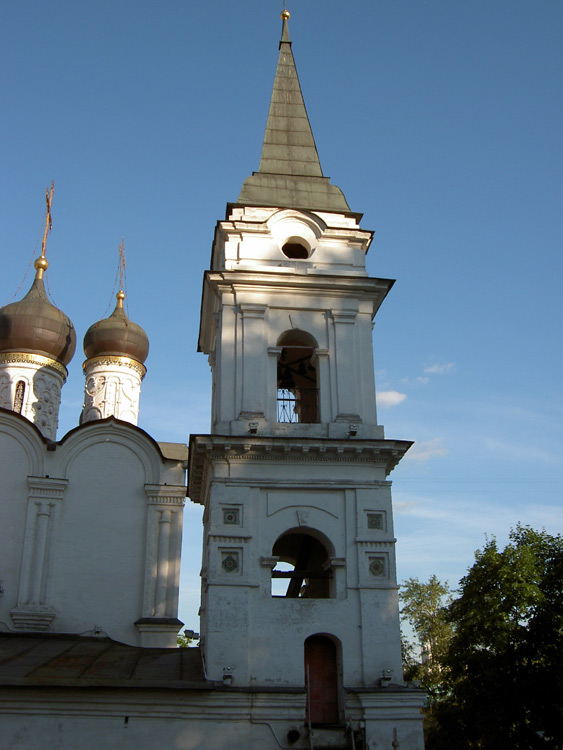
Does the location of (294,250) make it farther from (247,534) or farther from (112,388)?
(112,388)

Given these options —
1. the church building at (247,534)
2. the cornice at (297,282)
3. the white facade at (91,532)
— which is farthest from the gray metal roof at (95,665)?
the cornice at (297,282)

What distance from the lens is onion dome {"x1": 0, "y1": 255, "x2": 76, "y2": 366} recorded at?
2266cm

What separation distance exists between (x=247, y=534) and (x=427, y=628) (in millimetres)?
21002

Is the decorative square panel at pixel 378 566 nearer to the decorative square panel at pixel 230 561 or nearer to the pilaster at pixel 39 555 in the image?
the decorative square panel at pixel 230 561

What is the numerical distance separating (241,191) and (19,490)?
7.53m

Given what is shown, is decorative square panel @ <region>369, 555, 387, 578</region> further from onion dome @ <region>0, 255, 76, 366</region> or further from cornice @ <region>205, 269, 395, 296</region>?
onion dome @ <region>0, 255, 76, 366</region>

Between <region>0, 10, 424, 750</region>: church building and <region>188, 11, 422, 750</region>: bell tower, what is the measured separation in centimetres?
3

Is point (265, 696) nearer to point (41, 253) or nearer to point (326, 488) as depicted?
point (326, 488)

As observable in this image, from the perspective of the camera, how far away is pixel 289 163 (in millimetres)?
16500

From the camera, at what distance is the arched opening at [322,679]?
11.5 meters

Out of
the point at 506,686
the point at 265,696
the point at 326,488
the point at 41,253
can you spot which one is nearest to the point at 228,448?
the point at 326,488

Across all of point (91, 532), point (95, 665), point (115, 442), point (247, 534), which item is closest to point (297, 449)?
point (247, 534)

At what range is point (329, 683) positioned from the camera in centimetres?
1174

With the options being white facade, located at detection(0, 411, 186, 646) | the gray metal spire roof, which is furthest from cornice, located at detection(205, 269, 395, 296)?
white facade, located at detection(0, 411, 186, 646)
